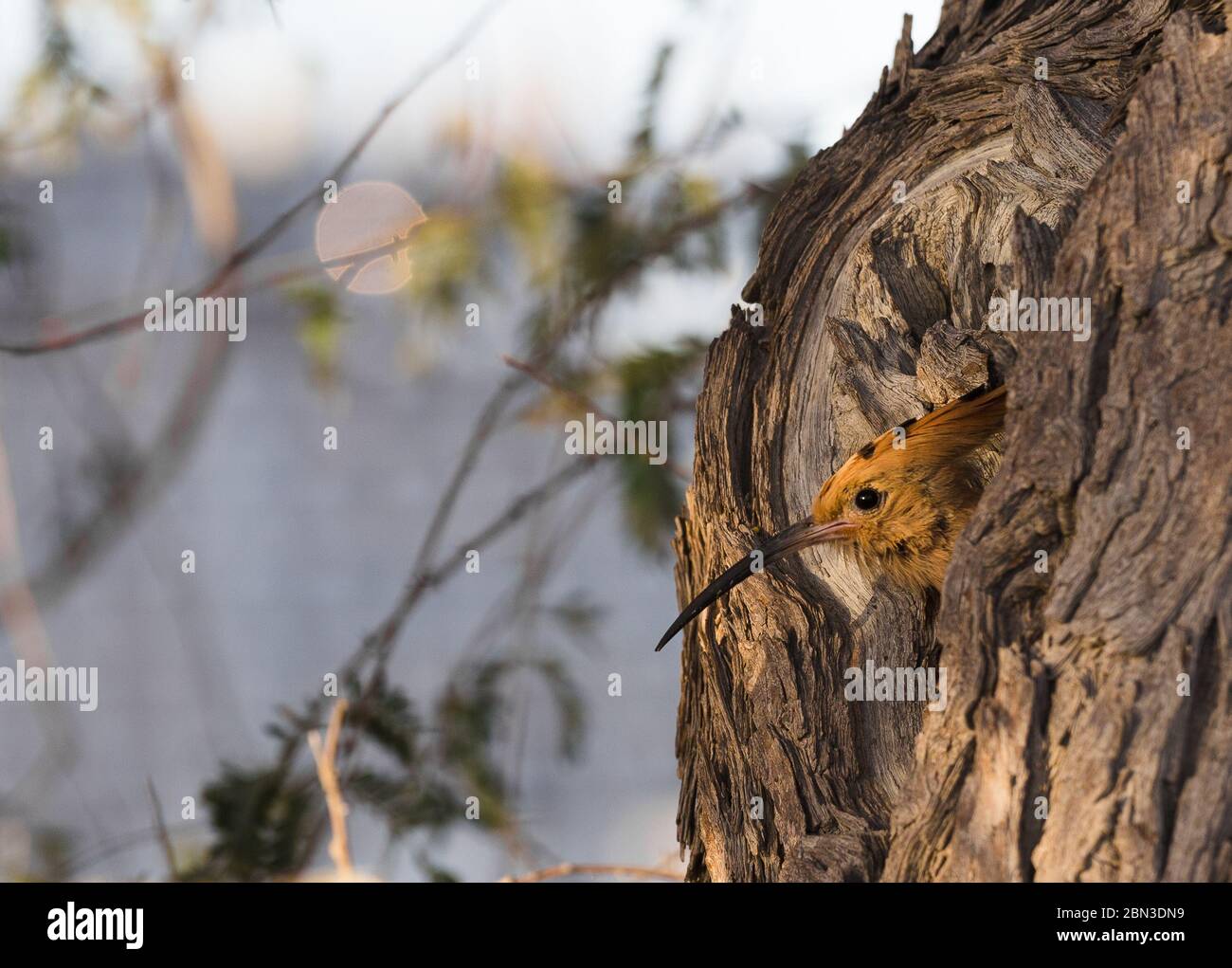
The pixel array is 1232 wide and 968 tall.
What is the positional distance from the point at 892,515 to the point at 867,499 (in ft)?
0.10

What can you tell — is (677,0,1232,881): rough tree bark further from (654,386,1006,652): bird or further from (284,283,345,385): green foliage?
(284,283,345,385): green foliage

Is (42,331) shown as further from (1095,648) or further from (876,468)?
(1095,648)

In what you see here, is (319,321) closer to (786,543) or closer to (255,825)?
(255,825)

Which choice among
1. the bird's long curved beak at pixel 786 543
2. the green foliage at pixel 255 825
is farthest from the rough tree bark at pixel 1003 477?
the green foliage at pixel 255 825

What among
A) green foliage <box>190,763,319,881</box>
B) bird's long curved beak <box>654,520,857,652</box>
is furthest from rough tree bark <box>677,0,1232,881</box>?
green foliage <box>190,763,319,881</box>

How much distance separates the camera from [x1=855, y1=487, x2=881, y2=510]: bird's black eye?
1.30m

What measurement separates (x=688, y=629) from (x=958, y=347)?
0.43 metres

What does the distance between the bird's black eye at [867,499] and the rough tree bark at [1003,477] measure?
0.07 metres

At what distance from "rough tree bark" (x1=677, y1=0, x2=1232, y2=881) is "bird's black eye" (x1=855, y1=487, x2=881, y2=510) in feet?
0.24

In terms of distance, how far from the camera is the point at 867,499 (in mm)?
1305

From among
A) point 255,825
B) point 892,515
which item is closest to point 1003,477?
point 892,515

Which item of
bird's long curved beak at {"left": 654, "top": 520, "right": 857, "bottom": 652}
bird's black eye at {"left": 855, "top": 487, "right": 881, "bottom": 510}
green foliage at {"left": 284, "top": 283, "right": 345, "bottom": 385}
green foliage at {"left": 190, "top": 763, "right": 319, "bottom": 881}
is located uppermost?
green foliage at {"left": 284, "top": 283, "right": 345, "bottom": 385}
